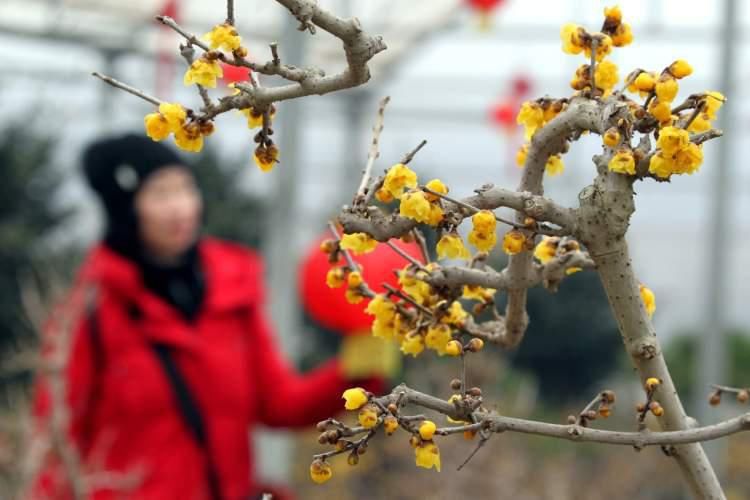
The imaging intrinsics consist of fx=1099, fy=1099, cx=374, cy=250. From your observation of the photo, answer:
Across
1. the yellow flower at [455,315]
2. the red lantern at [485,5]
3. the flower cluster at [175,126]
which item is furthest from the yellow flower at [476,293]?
the red lantern at [485,5]

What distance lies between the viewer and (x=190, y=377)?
2486 millimetres

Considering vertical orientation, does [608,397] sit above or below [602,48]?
below

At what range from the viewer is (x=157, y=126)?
24.6 inches

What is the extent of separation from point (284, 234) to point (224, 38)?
2.92 m

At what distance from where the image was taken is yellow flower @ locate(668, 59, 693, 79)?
24.3 inches

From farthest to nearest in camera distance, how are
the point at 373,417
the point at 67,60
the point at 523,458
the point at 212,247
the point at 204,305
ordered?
the point at 67,60 → the point at 523,458 → the point at 212,247 → the point at 204,305 → the point at 373,417

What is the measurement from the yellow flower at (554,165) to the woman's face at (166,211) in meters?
1.85

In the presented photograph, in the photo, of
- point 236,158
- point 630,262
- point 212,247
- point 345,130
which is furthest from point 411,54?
point 630,262

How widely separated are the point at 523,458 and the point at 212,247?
189 centimetres

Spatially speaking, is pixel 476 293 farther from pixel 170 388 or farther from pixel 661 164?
pixel 170 388

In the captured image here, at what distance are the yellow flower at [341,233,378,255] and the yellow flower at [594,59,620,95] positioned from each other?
178 millimetres

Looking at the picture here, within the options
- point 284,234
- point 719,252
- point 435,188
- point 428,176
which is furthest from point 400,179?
point 428,176

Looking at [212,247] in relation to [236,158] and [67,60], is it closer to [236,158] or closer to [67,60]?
[236,158]

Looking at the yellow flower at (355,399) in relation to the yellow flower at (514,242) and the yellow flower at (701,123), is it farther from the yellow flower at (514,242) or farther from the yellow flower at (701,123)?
the yellow flower at (701,123)
